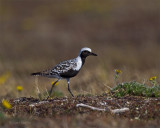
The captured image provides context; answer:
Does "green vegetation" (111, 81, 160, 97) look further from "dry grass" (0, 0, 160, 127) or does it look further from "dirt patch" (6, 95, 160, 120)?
"dry grass" (0, 0, 160, 127)

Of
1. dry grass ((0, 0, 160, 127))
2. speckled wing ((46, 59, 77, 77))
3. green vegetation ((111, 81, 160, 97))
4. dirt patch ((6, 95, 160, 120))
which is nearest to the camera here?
dirt patch ((6, 95, 160, 120))

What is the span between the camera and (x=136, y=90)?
7672mm

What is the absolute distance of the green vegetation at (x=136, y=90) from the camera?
7.60 m

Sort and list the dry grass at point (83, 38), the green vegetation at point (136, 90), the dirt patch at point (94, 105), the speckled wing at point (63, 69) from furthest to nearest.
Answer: the dry grass at point (83, 38) < the speckled wing at point (63, 69) < the green vegetation at point (136, 90) < the dirt patch at point (94, 105)

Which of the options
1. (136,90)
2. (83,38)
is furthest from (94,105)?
(83,38)

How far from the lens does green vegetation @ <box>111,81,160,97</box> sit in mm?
7597

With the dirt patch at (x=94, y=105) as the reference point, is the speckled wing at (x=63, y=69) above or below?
above

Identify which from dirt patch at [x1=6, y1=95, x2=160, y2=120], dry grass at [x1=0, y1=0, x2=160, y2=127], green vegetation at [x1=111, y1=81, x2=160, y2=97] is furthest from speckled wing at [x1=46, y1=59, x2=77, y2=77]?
dry grass at [x1=0, y1=0, x2=160, y2=127]

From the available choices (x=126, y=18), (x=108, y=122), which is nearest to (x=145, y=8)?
(x=126, y=18)

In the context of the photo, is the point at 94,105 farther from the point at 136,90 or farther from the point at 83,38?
the point at 83,38

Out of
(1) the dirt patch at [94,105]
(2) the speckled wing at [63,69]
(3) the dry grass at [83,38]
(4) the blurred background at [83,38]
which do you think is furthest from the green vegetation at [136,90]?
(4) the blurred background at [83,38]

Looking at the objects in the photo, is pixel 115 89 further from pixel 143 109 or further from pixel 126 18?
pixel 126 18

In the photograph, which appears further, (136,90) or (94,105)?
(136,90)

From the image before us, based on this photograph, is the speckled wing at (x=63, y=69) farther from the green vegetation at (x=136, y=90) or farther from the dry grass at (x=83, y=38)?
the dry grass at (x=83, y=38)
